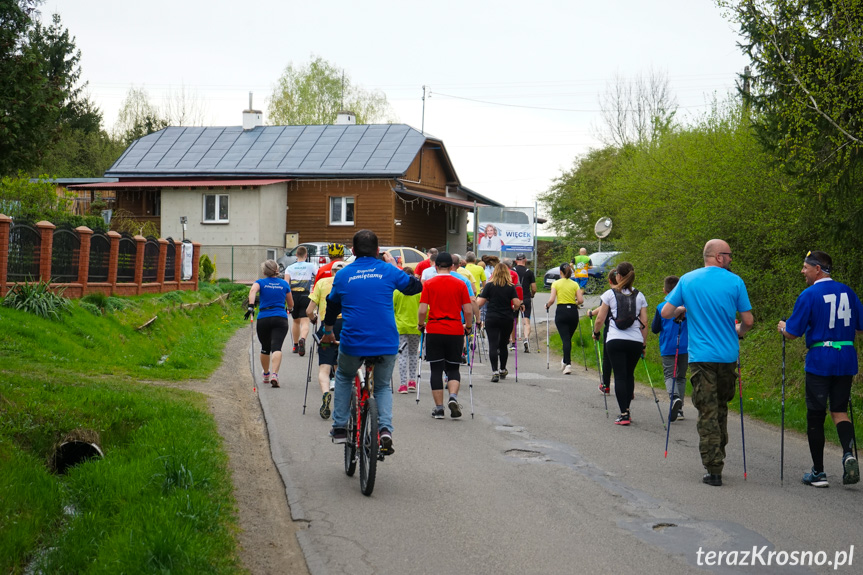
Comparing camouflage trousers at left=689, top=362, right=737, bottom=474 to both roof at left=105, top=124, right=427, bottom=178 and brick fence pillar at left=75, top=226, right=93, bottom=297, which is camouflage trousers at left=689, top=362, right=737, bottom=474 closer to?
brick fence pillar at left=75, top=226, right=93, bottom=297

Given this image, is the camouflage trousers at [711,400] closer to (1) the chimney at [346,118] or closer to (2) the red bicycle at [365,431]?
(2) the red bicycle at [365,431]

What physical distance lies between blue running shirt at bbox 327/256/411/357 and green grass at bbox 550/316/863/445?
18.7 ft

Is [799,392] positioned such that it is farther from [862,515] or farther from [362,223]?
[362,223]

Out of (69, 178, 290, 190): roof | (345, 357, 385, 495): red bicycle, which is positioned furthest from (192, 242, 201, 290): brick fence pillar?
(345, 357, 385, 495): red bicycle

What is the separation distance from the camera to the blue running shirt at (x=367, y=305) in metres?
7.76

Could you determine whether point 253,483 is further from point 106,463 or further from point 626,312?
point 626,312

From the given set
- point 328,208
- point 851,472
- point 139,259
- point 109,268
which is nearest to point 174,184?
point 328,208

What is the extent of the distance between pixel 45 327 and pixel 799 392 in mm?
11683

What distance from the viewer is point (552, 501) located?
23.5 feet

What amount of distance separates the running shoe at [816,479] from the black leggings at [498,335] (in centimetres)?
683

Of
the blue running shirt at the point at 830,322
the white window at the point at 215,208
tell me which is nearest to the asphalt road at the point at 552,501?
the blue running shirt at the point at 830,322

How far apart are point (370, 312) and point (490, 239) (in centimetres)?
2742

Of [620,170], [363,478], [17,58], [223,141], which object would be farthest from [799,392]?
[223,141]

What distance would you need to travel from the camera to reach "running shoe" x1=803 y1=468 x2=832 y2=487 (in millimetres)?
7898
